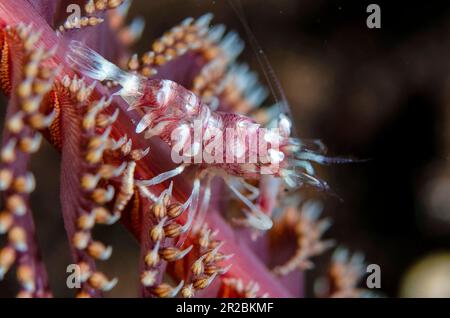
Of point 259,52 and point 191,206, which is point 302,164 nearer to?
point 191,206

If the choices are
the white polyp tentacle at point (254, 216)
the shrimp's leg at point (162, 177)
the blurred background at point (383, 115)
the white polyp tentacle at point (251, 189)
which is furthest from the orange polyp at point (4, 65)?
the blurred background at point (383, 115)

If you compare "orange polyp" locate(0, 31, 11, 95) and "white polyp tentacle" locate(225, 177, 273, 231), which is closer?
"orange polyp" locate(0, 31, 11, 95)

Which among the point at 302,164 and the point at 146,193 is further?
the point at 302,164

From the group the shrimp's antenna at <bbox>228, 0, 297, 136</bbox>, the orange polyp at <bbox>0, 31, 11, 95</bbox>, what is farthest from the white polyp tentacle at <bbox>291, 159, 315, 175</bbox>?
the orange polyp at <bbox>0, 31, 11, 95</bbox>

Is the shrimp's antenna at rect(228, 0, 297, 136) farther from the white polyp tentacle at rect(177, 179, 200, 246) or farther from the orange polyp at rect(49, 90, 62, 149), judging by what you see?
the orange polyp at rect(49, 90, 62, 149)

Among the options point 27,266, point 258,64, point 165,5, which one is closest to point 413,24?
point 258,64

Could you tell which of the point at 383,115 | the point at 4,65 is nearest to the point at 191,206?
the point at 4,65

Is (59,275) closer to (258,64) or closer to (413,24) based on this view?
(258,64)

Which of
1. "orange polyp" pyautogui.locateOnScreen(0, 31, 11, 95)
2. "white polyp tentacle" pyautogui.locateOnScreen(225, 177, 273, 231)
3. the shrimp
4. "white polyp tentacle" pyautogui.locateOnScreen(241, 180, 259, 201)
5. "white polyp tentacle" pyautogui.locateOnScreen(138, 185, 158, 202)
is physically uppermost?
"orange polyp" pyautogui.locateOnScreen(0, 31, 11, 95)

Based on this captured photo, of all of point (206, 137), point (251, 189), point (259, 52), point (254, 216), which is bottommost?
point (254, 216)
